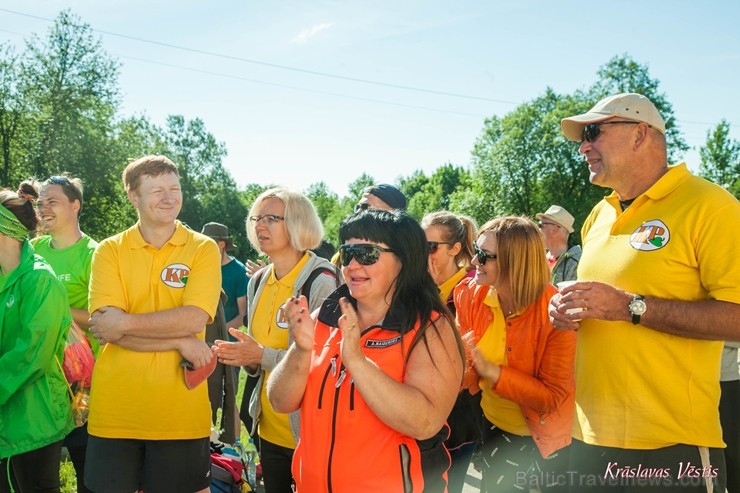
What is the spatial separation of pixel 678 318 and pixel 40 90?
37983 mm

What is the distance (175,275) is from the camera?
3.51 metres

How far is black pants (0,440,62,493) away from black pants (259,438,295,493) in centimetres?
124

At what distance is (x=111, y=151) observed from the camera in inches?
1394

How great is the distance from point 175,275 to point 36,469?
55.4 inches

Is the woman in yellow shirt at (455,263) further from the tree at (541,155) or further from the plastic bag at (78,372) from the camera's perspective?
the tree at (541,155)

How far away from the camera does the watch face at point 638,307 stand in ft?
8.03

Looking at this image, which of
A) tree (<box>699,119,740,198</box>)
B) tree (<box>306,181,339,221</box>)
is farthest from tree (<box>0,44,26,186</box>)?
tree (<box>306,181,339,221</box>)

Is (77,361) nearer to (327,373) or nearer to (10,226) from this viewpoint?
(10,226)

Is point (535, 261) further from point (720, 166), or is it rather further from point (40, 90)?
point (720, 166)

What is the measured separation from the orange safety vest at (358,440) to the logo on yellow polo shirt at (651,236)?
919mm

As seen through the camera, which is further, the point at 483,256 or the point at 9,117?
the point at 9,117

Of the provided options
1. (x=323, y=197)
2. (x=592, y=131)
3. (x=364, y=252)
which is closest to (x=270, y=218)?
(x=364, y=252)

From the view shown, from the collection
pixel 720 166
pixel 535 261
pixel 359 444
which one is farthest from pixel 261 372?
pixel 720 166

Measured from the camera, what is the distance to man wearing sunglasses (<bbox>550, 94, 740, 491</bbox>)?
2.42 metres
